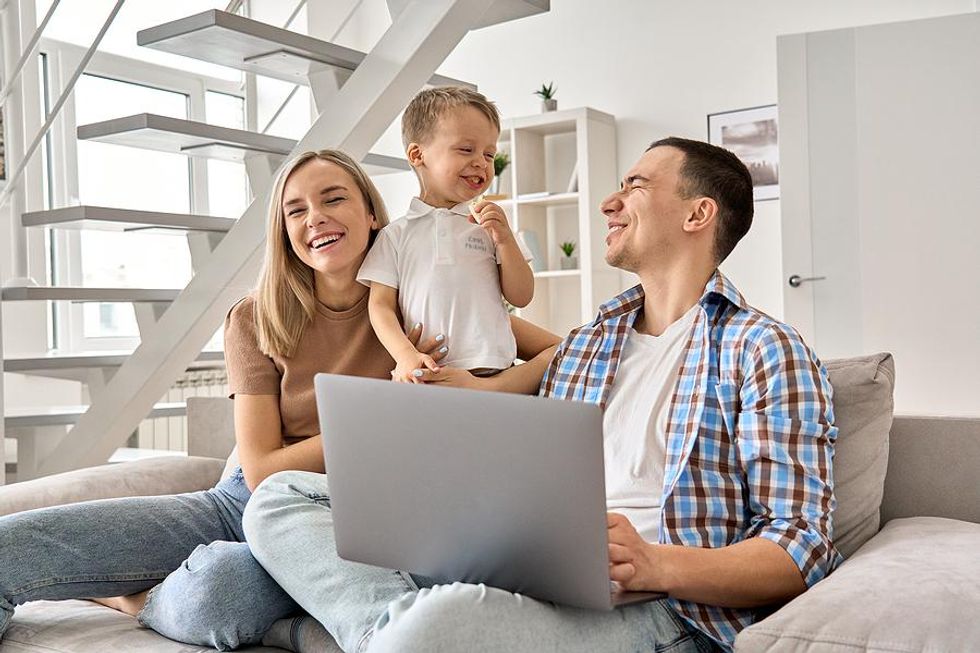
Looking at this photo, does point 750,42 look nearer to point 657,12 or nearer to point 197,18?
point 657,12

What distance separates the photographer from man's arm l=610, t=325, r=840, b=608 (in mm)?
1249

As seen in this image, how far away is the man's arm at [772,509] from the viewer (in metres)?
1.25

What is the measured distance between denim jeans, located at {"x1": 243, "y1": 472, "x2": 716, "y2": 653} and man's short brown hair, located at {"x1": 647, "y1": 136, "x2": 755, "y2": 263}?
0.70 meters

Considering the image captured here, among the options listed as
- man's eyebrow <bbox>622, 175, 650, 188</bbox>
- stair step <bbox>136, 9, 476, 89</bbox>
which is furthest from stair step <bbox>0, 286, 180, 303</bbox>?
man's eyebrow <bbox>622, 175, 650, 188</bbox>

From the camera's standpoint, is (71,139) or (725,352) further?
(71,139)

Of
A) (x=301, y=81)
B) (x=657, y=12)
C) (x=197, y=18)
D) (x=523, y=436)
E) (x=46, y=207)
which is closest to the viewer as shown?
(x=523, y=436)

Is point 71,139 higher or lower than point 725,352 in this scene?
higher

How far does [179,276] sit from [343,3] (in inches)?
77.4

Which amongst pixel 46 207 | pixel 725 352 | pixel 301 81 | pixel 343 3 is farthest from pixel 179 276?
pixel 725 352

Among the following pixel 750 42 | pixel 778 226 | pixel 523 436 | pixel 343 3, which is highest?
pixel 343 3

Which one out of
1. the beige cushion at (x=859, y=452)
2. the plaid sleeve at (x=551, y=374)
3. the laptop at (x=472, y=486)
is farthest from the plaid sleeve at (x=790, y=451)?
the plaid sleeve at (x=551, y=374)

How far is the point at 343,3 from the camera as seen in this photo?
6.03 metres

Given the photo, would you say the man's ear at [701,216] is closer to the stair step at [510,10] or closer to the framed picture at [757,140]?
the stair step at [510,10]

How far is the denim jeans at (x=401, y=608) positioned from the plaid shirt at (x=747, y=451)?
0.12m
